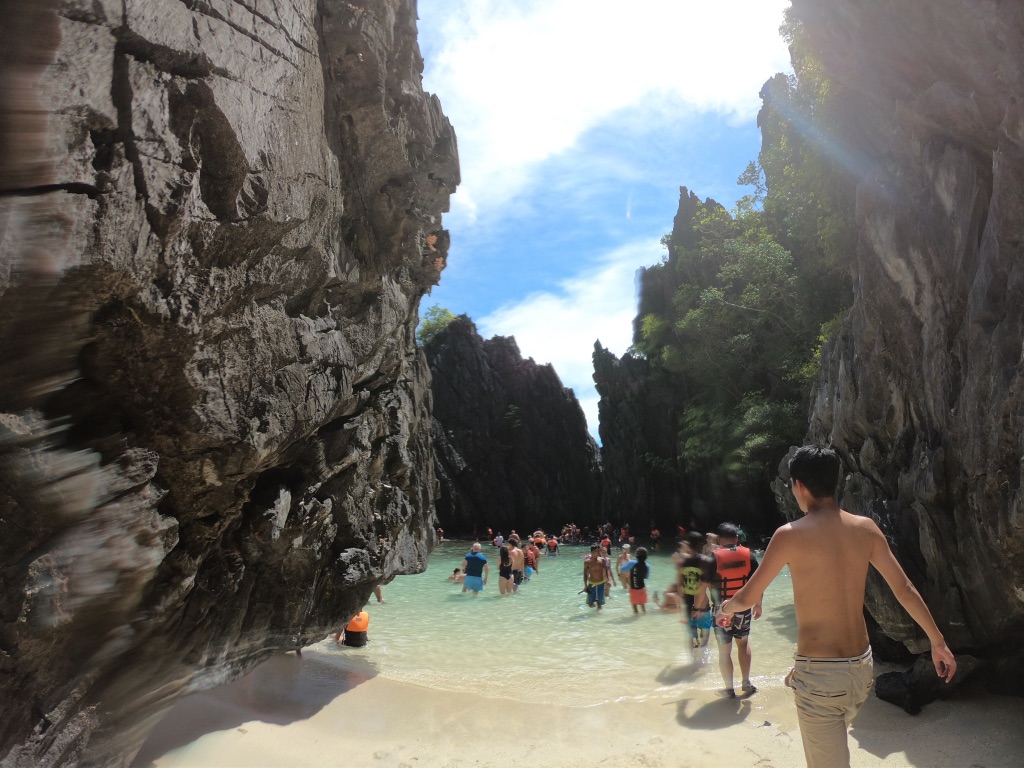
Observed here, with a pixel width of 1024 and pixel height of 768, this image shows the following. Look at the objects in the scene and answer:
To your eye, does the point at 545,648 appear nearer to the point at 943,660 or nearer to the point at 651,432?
the point at 943,660

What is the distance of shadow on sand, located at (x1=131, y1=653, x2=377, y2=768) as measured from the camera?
611 centimetres

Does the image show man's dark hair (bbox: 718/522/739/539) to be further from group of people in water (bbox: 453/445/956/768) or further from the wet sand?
group of people in water (bbox: 453/445/956/768)

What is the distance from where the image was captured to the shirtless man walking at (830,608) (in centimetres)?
305

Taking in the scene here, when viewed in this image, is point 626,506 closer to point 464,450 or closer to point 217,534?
point 464,450

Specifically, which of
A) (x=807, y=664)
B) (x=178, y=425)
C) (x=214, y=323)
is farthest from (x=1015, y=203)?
(x=178, y=425)

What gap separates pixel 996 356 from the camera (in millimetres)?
5738

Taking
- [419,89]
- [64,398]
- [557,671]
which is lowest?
[557,671]

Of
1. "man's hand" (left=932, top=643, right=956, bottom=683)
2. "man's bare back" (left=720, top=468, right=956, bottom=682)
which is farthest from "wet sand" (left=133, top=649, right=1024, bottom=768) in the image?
"man's bare back" (left=720, top=468, right=956, bottom=682)

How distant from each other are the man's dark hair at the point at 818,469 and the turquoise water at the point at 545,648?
5.40 metres

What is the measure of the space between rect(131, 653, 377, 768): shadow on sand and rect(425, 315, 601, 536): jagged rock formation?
33904 mm

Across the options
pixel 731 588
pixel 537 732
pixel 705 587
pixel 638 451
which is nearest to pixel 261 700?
pixel 537 732

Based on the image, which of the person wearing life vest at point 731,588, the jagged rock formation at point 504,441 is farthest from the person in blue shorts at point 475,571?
the jagged rock formation at point 504,441

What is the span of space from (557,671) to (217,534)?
5.82 metres

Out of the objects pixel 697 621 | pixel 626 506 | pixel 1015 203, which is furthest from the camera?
pixel 626 506
